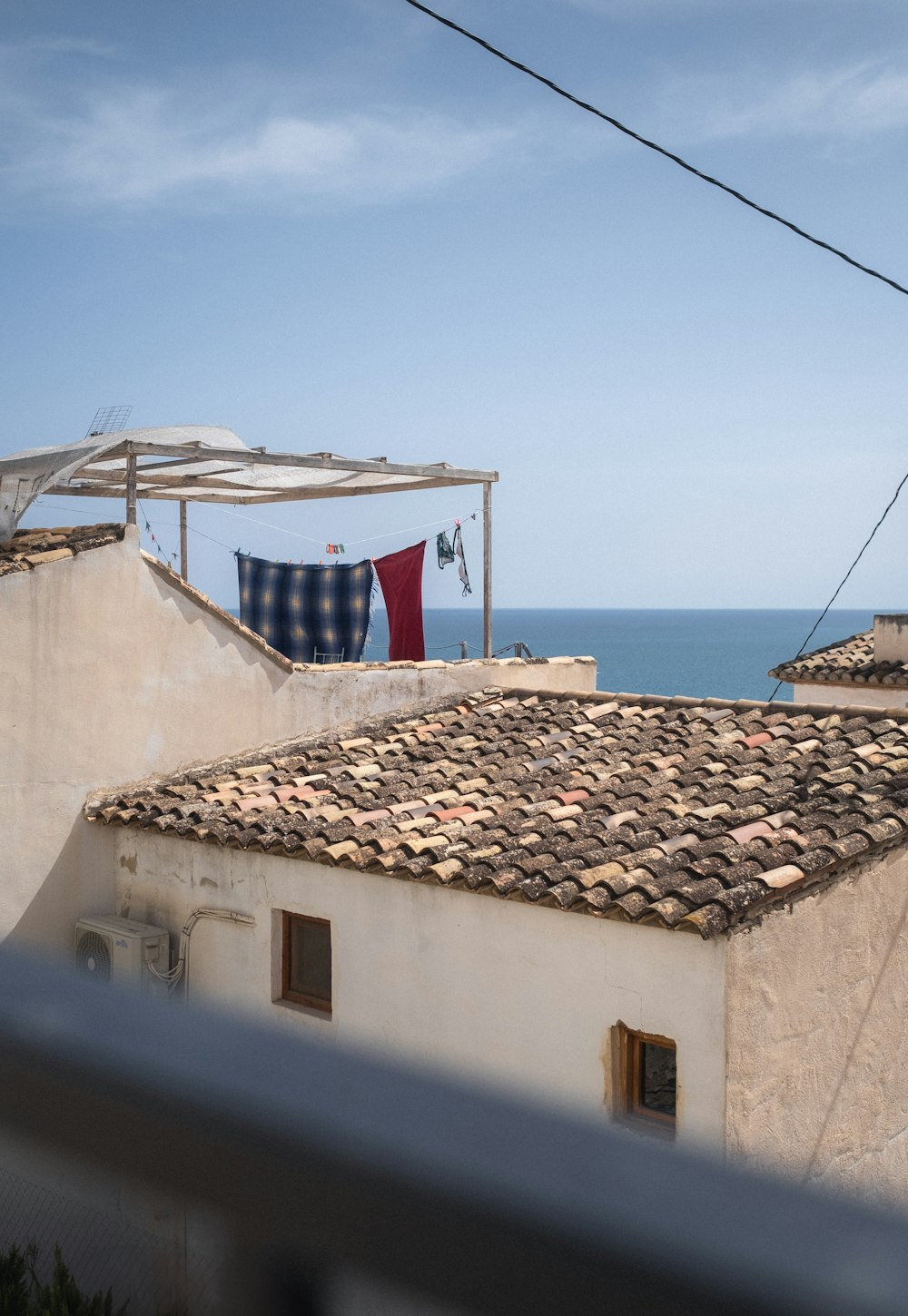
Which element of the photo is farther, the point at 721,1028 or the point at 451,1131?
the point at 721,1028

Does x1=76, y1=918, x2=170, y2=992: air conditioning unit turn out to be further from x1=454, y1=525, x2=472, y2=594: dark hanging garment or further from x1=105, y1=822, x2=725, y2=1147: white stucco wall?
x1=454, y1=525, x2=472, y2=594: dark hanging garment

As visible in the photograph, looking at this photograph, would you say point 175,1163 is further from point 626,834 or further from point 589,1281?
point 626,834

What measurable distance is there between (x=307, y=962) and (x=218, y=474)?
19.4ft

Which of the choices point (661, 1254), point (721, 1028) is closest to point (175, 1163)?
point (661, 1254)

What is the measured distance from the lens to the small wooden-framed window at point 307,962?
366 inches

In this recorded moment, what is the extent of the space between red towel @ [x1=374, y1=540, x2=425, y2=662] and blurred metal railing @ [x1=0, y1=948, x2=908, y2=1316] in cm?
1338

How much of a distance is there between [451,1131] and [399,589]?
1365 cm

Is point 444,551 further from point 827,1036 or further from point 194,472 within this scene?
point 827,1036

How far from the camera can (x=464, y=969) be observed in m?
8.30

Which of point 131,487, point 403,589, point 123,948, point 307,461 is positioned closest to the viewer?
point 123,948

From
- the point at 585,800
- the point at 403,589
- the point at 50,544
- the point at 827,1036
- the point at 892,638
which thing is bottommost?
the point at 827,1036

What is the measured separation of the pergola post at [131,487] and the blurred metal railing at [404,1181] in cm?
1005

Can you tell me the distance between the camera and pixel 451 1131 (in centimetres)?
58

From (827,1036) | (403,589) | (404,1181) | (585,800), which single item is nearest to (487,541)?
(403,589)
